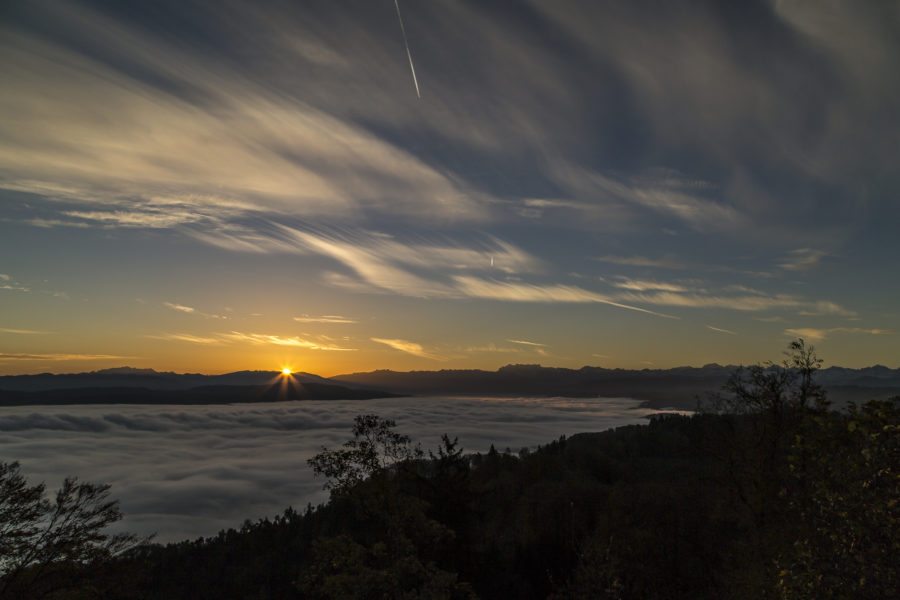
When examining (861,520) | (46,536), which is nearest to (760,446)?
(861,520)

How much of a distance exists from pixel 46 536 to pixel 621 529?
155ft

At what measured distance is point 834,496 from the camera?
8141 millimetres

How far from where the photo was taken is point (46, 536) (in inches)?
885

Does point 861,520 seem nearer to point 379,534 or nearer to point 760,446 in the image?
point 379,534

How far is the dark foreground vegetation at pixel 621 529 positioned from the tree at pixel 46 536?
0.28 feet

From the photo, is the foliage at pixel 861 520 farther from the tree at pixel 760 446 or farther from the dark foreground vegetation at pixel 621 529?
the tree at pixel 760 446

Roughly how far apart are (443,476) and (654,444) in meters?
96.8

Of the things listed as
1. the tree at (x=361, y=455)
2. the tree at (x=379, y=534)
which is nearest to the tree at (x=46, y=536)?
the tree at (x=361, y=455)

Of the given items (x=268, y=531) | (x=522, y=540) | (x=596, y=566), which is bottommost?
(x=268, y=531)

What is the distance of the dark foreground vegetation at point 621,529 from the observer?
8.09 metres

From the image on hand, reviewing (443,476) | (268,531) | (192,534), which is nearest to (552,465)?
(268,531)

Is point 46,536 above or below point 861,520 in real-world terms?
below

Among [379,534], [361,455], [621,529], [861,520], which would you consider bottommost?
[621,529]

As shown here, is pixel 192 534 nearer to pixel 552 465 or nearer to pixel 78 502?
pixel 552 465
